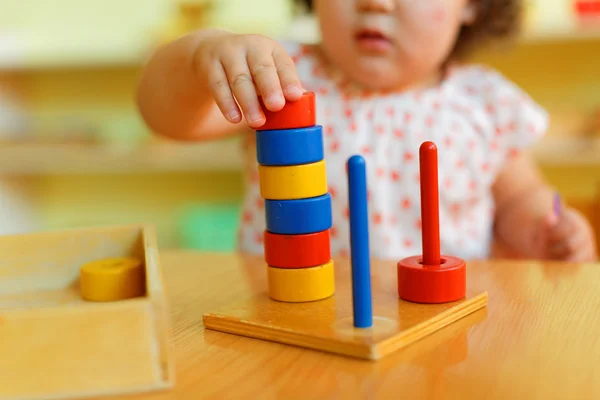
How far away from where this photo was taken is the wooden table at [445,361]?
17.2 inches

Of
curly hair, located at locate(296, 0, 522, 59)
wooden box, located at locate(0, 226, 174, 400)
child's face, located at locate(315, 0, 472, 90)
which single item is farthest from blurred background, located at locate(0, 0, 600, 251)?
wooden box, located at locate(0, 226, 174, 400)

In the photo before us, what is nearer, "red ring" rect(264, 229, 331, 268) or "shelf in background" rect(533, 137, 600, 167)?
"red ring" rect(264, 229, 331, 268)

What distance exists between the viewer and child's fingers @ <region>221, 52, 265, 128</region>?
0.56 m

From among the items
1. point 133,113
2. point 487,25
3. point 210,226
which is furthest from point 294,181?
point 133,113

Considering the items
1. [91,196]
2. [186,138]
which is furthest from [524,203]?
[91,196]

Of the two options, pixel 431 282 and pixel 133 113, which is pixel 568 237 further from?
pixel 133 113

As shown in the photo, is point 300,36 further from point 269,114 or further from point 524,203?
point 269,114

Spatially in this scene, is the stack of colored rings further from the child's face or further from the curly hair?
the curly hair

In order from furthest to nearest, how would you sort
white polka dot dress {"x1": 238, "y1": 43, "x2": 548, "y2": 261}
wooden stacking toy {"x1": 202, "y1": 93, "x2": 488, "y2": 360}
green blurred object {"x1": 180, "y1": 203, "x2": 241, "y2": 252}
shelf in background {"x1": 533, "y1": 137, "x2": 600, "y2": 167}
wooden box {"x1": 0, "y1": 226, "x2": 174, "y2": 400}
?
green blurred object {"x1": 180, "y1": 203, "x2": 241, "y2": 252}, shelf in background {"x1": 533, "y1": 137, "x2": 600, "y2": 167}, white polka dot dress {"x1": 238, "y1": 43, "x2": 548, "y2": 261}, wooden stacking toy {"x1": 202, "y1": 93, "x2": 488, "y2": 360}, wooden box {"x1": 0, "y1": 226, "x2": 174, "y2": 400}

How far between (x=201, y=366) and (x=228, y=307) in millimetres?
104

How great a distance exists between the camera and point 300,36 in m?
2.06

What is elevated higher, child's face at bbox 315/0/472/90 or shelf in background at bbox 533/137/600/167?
child's face at bbox 315/0/472/90

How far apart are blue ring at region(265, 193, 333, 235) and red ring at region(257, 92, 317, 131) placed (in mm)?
58

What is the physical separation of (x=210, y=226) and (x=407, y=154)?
1.53 m
